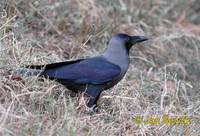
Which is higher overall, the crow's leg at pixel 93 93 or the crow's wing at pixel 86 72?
the crow's wing at pixel 86 72

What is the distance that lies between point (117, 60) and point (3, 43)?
1056mm

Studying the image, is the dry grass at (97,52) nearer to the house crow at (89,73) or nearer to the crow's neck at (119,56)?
the house crow at (89,73)

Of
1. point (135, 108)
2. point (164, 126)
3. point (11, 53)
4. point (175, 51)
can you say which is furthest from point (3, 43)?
point (175, 51)

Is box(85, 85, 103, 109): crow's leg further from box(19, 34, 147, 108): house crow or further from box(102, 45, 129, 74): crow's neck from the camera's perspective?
box(102, 45, 129, 74): crow's neck

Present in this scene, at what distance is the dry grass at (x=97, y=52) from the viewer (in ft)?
15.1

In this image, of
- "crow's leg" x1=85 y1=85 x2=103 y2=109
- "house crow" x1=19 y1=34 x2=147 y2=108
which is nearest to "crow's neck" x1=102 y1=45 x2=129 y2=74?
"house crow" x1=19 y1=34 x2=147 y2=108

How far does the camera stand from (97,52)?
6.99m

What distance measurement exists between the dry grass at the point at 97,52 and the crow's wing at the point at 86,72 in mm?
126

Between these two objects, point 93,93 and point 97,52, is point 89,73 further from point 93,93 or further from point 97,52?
point 97,52

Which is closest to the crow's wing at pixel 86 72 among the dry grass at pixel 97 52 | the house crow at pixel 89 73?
the house crow at pixel 89 73

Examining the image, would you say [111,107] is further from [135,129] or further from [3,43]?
[3,43]

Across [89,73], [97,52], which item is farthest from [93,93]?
[97,52]

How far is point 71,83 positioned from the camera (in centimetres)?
508

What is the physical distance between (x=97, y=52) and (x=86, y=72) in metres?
1.85
